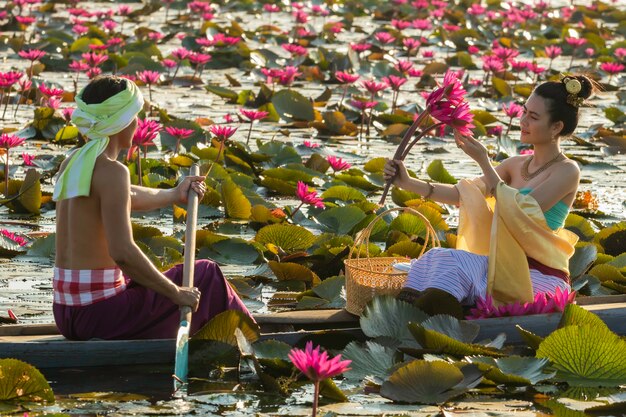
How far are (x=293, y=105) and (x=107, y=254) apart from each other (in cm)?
532

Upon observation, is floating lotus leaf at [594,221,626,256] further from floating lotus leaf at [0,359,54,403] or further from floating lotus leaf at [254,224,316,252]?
floating lotus leaf at [0,359,54,403]

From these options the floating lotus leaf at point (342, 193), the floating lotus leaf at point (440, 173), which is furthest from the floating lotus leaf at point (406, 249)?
the floating lotus leaf at point (440, 173)

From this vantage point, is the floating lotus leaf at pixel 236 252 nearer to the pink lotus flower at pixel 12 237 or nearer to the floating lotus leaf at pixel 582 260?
the pink lotus flower at pixel 12 237

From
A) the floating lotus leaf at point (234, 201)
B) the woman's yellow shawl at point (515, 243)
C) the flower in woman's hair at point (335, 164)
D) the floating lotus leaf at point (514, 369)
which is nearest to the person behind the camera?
the floating lotus leaf at point (514, 369)

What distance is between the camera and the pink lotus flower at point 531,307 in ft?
14.8

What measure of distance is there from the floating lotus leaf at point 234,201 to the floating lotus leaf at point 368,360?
2347 millimetres

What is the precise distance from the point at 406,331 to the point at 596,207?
2904 millimetres

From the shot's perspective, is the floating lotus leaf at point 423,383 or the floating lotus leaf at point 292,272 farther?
the floating lotus leaf at point 292,272

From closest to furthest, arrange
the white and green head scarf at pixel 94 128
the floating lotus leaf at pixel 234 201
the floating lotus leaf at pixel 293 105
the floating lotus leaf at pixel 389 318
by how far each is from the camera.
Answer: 1. the white and green head scarf at pixel 94 128
2. the floating lotus leaf at pixel 389 318
3. the floating lotus leaf at pixel 234 201
4. the floating lotus leaf at pixel 293 105

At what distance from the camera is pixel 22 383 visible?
11.7 ft

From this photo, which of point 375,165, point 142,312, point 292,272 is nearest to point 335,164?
point 375,165

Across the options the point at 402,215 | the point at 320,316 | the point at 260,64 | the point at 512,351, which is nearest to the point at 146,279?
the point at 320,316

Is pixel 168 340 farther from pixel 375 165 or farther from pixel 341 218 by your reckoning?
pixel 375 165

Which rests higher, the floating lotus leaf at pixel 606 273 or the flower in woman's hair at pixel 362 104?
the floating lotus leaf at pixel 606 273
